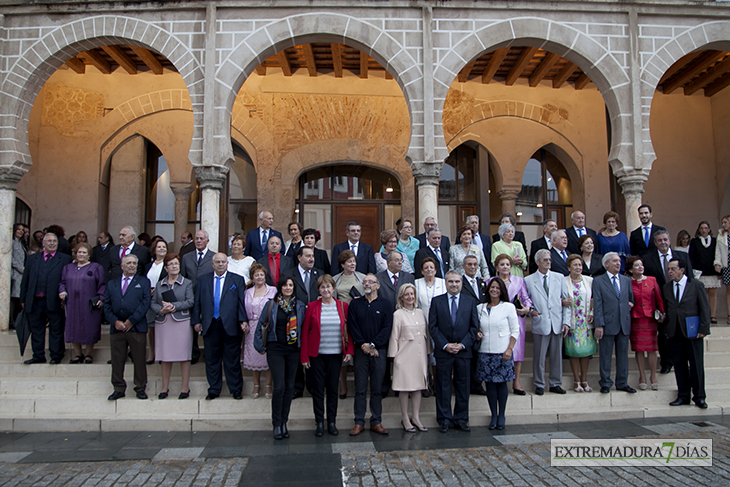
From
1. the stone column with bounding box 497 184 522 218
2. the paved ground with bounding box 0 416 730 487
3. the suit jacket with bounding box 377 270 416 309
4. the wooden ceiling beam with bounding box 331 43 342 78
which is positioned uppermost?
the wooden ceiling beam with bounding box 331 43 342 78

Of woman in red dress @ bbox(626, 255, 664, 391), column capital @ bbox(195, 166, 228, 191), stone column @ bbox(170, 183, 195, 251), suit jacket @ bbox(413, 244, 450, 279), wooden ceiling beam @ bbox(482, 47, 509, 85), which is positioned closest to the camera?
woman in red dress @ bbox(626, 255, 664, 391)

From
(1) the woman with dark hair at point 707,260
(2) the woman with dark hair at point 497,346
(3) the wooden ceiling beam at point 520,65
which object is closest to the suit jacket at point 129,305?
(2) the woman with dark hair at point 497,346

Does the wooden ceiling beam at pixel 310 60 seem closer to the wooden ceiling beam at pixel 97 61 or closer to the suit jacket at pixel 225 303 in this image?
the wooden ceiling beam at pixel 97 61

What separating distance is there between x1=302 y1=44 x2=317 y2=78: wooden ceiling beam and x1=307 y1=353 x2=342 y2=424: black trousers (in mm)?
7127

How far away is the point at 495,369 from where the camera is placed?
5707 millimetres

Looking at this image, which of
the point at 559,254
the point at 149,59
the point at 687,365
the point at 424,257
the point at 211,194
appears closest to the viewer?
the point at 687,365

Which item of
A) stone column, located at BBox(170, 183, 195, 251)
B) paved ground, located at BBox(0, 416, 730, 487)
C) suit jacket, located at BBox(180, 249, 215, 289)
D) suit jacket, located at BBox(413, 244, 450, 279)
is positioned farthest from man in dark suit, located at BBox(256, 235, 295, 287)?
stone column, located at BBox(170, 183, 195, 251)

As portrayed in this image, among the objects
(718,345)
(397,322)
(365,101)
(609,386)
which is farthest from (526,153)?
(397,322)

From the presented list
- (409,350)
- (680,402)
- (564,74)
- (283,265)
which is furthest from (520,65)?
(409,350)

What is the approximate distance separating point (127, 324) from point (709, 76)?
1322 centimetres

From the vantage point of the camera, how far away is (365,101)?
1229cm

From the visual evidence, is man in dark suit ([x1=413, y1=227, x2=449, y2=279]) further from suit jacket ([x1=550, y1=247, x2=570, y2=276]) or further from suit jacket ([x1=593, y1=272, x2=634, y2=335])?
suit jacket ([x1=593, y1=272, x2=634, y2=335])

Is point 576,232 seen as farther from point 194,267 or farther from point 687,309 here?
point 194,267

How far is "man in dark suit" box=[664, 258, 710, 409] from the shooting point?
629 cm
